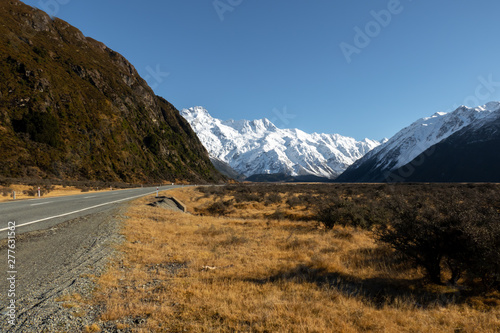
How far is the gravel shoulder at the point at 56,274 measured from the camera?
393 centimetres

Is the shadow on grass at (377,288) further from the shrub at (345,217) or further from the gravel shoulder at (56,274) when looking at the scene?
the shrub at (345,217)

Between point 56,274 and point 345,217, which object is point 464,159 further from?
point 56,274

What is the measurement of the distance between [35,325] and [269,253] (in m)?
6.71

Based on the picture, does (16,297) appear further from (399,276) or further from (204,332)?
(399,276)

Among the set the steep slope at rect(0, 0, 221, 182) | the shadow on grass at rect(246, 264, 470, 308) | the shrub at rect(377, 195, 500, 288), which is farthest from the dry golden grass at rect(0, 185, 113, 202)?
the shrub at rect(377, 195, 500, 288)

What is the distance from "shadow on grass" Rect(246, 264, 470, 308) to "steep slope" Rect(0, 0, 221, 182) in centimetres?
4218

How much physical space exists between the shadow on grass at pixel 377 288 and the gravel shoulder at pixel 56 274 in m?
3.81

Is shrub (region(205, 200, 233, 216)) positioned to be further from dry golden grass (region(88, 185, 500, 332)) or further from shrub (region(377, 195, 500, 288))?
shrub (region(377, 195, 500, 288))

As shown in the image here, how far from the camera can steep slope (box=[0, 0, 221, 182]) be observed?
130ft

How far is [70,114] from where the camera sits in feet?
162

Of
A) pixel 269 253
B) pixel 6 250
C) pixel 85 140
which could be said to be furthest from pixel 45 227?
pixel 85 140

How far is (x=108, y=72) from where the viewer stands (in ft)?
247

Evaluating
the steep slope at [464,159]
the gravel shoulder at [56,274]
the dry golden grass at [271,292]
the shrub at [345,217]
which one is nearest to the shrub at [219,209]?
the shrub at [345,217]

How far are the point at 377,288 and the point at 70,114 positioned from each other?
197ft
